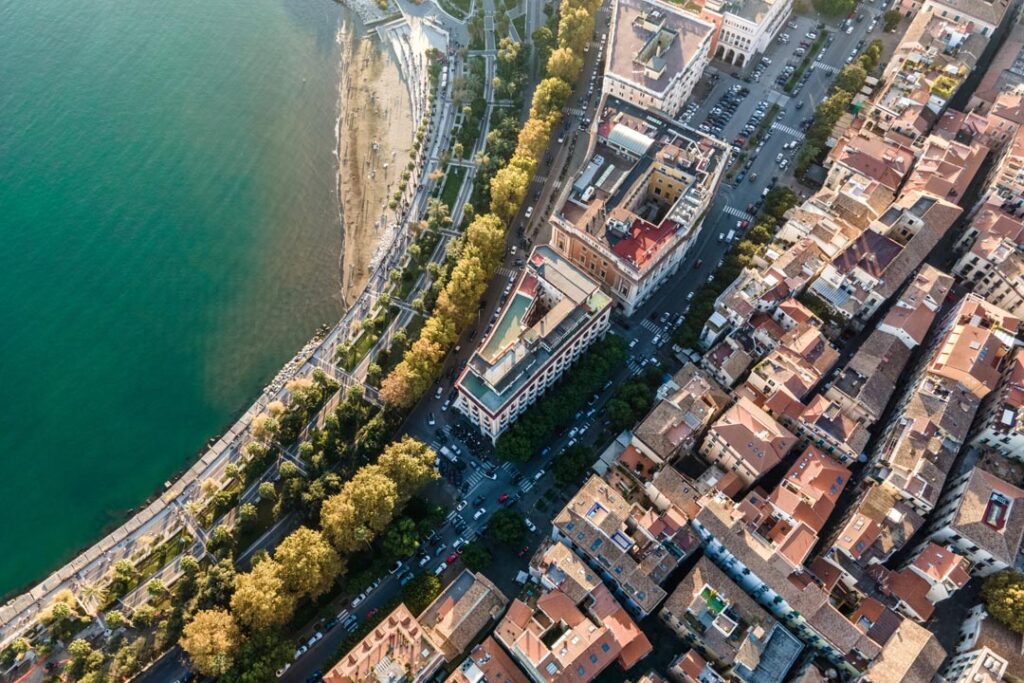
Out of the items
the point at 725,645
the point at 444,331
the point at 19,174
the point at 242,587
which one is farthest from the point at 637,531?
the point at 19,174

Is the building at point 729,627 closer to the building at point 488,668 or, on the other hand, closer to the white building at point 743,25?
the building at point 488,668

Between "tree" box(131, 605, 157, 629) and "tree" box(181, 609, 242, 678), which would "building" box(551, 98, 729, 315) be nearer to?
"tree" box(181, 609, 242, 678)

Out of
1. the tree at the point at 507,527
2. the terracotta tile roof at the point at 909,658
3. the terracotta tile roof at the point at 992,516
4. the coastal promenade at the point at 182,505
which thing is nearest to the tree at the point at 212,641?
the coastal promenade at the point at 182,505

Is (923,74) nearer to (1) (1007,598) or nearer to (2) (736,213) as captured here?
(2) (736,213)

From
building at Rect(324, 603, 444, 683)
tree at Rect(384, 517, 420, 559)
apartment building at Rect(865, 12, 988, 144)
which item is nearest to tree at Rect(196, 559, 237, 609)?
building at Rect(324, 603, 444, 683)

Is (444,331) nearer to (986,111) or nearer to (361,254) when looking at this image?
(361,254)

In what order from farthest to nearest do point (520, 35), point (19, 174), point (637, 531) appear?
point (520, 35) < point (19, 174) < point (637, 531)

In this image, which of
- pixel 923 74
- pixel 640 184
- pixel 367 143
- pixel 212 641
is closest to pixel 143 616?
pixel 212 641
